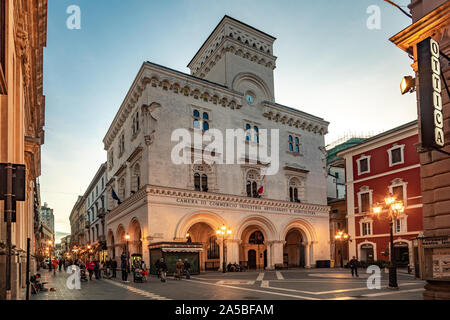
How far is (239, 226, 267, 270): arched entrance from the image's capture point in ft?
132

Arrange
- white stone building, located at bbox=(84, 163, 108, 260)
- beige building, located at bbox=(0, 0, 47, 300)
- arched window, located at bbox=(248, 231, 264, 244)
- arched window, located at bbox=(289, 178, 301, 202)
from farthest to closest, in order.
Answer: white stone building, located at bbox=(84, 163, 108, 260) → arched window, located at bbox=(289, 178, 301, 202) → arched window, located at bbox=(248, 231, 264, 244) → beige building, located at bbox=(0, 0, 47, 300)

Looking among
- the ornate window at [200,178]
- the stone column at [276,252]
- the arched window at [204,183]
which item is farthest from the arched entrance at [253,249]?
the ornate window at [200,178]

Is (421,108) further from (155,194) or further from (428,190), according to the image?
(155,194)

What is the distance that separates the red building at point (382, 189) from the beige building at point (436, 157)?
21.8m

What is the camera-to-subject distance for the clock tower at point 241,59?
38.4m

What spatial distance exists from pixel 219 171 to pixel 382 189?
1667cm

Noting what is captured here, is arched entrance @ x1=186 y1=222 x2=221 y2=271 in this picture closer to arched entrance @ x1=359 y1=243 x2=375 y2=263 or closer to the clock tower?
the clock tower

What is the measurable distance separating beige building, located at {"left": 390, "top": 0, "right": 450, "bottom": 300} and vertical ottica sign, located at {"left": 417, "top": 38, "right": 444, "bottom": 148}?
0.21 feet

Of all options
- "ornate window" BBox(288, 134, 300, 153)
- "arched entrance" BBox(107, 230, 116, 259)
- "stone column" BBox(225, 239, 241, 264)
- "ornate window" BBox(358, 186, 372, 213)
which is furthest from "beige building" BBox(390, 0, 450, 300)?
"arched entrance" BBox(107, 230, 116, 259)

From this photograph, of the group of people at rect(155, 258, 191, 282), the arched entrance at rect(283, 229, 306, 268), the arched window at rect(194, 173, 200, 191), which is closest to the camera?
the group of people at rect(155, 258, 191, 282)

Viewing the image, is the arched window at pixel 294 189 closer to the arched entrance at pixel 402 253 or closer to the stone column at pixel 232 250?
the stone column at pixel 232 250
